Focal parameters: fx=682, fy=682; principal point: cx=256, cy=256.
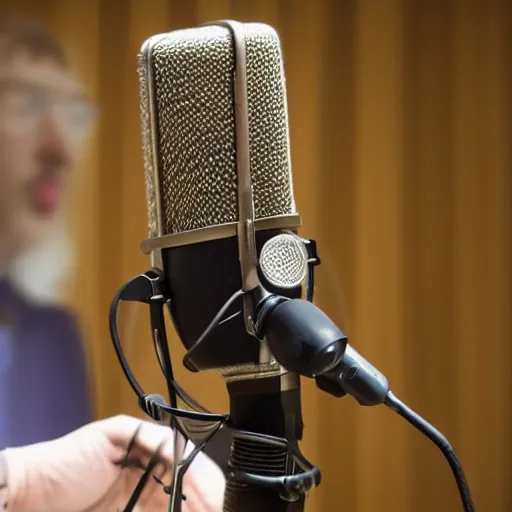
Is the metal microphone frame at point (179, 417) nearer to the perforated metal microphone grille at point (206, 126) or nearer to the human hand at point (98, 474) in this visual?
the perforated metal microphone grille at point (206, 126)

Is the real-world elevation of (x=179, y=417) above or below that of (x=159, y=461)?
above

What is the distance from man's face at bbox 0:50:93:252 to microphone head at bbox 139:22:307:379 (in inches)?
23.0

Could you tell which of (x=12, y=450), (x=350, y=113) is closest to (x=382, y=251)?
(x=350, y=113)

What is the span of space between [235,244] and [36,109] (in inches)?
27.2

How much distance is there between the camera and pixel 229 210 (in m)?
0.53

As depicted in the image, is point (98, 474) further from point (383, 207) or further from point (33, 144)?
point (383, 207)

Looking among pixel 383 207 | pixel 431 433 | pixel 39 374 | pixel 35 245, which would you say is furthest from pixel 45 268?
pixel 431 433

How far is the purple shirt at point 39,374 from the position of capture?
1055 millimetres

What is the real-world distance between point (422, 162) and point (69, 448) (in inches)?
30.3

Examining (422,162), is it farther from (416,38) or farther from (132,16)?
(132,16)

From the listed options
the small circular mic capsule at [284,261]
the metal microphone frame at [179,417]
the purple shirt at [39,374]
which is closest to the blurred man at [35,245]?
the purple shirt at [39,374]

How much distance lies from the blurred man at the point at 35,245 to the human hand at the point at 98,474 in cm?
3

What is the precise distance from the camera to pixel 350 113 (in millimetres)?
1192

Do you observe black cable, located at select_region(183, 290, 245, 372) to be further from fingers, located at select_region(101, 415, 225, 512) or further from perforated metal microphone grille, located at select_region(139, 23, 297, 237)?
fingers, located at select_region(101, 415, 225, 512)
